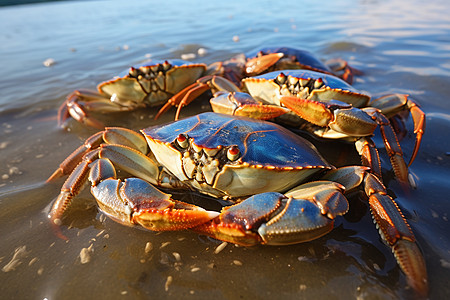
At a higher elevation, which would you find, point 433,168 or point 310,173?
point 310,173

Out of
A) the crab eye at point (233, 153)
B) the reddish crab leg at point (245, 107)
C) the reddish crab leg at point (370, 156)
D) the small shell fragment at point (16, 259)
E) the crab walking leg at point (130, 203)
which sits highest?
the crab eye at point (233, 153)

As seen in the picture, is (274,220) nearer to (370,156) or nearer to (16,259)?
(370,156)

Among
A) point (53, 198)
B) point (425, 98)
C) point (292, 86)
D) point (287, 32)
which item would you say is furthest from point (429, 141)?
point (287, 32)

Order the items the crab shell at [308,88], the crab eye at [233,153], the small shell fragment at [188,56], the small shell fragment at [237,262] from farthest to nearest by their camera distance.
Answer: the small shell fragment at [188,56] < the crab shell at [308,88] < the crab eye at [233,153] < the small shell fragment at [237,262]

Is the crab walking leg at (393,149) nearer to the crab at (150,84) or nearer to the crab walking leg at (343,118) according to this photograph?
the crab walking leg at (343,118)

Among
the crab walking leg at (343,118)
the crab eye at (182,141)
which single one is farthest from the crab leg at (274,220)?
the crab walking leg at (343,118)

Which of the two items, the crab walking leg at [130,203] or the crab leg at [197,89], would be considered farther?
the crab leg at [197,89]

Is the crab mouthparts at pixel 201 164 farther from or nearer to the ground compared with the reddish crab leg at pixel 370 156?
farther from the ground

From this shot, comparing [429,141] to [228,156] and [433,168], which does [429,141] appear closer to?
[433,168]
